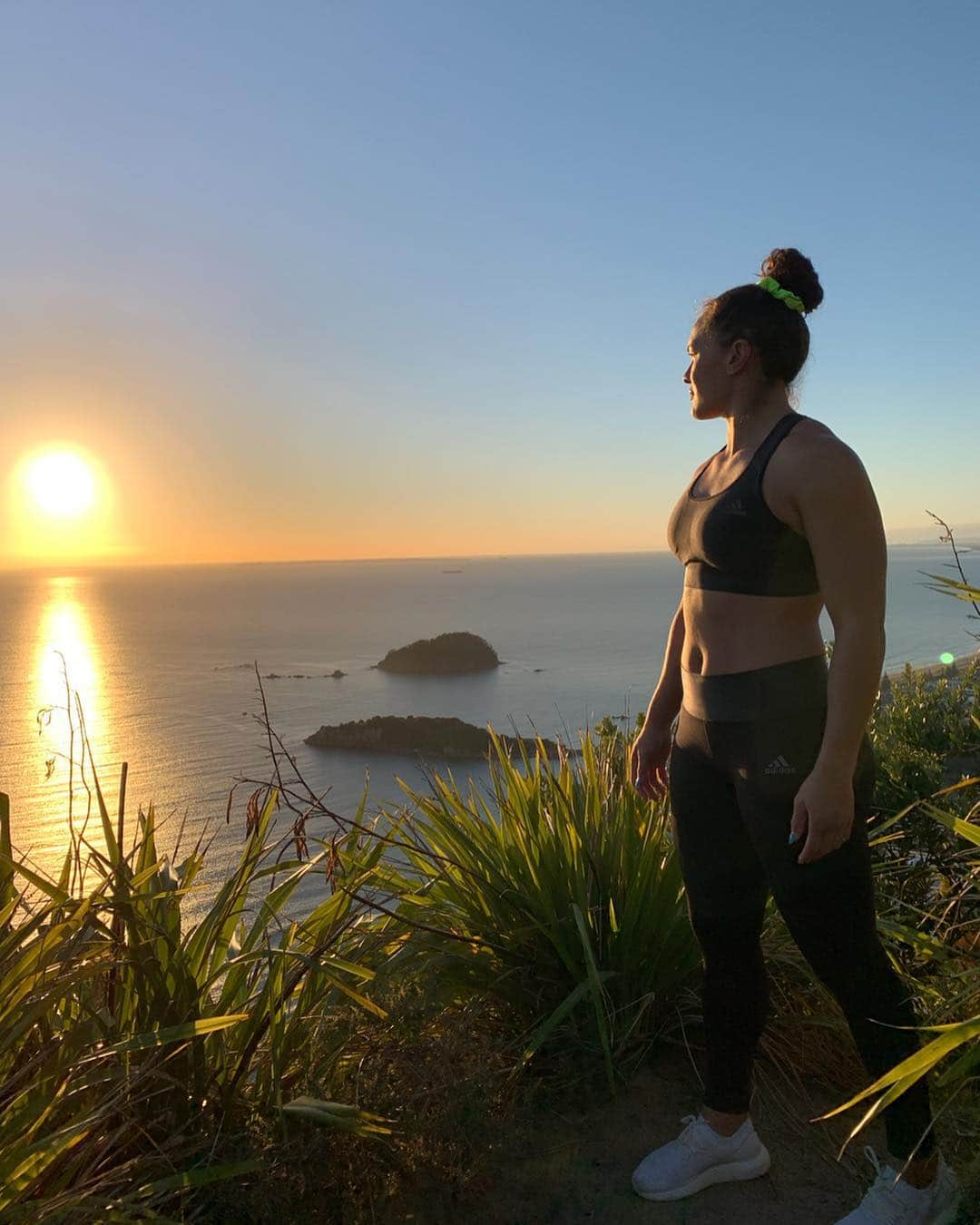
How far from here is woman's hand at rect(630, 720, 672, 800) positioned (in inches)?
92.8

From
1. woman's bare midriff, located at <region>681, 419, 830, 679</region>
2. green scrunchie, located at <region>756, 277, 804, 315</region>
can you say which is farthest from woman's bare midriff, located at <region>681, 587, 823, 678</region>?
green scrunchie, located at <region>756, 277, 804, 315</region>

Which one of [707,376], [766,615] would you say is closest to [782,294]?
[707,376]

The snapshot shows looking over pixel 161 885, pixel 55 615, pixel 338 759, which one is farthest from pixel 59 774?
pixel 55 615

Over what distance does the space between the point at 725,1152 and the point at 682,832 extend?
0.68 m

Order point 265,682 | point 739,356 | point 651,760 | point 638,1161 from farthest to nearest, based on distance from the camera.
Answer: point 265,682, point 651,760, point 638,1161, point 739,356

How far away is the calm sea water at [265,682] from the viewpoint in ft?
45.4

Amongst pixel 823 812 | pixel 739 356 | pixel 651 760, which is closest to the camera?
pixel 823 812

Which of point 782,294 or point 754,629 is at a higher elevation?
point 782,294

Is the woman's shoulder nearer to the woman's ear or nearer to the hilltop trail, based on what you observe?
the woman's ear

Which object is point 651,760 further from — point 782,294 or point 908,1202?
point 782,294

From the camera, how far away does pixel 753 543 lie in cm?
177

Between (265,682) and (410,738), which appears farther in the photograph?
(265,682)

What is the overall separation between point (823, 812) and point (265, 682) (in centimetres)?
2862

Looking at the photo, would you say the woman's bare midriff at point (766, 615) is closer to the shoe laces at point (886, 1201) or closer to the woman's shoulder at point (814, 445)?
the woman's shoulder at point (814, 445)
